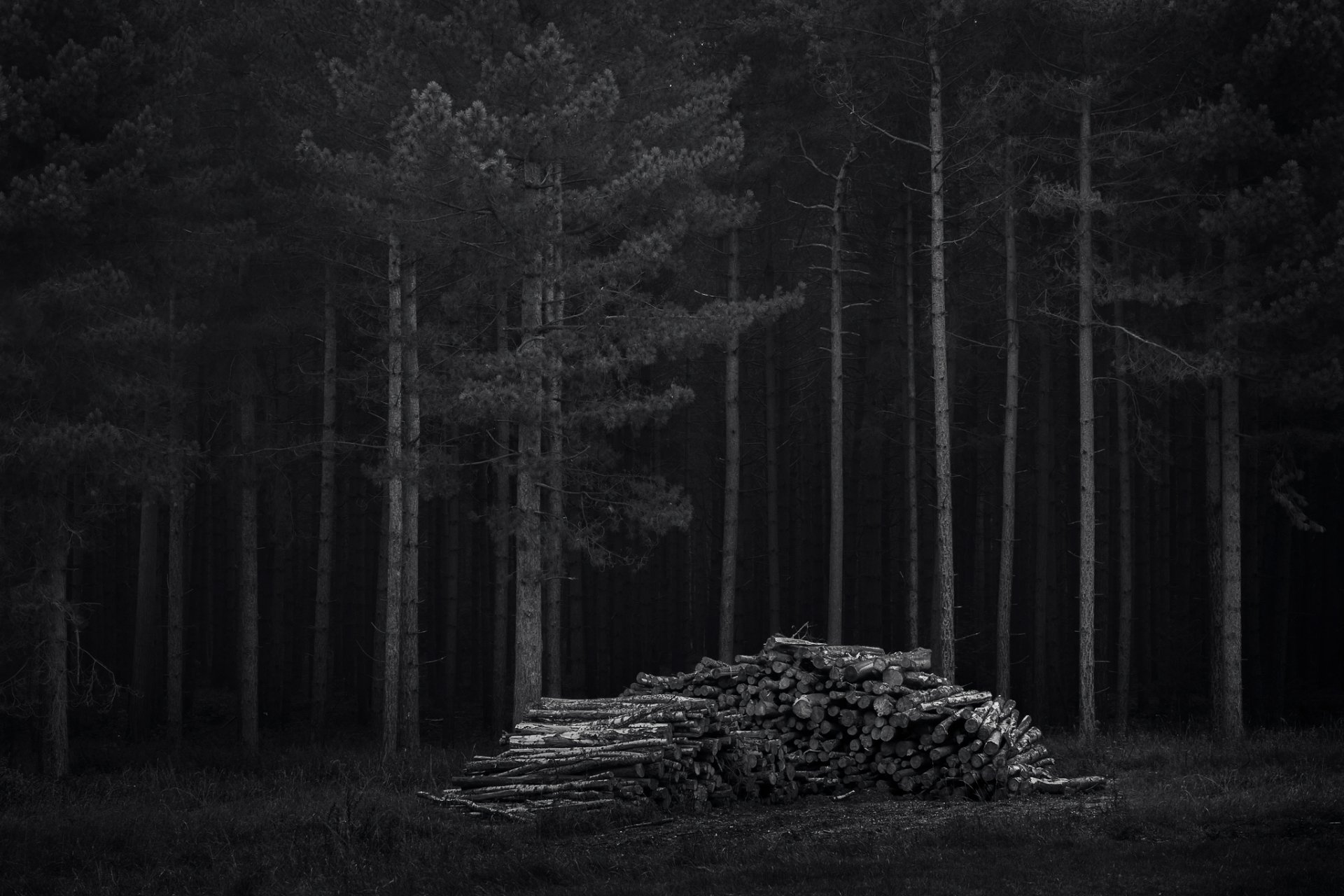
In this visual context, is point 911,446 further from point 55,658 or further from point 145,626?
point 145,626

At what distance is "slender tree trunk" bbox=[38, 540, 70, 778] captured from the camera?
18.0m

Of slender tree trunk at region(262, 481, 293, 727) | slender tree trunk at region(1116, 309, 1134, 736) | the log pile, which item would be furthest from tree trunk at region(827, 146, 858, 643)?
slender tree trunk at region(262, 481, 293, 727)

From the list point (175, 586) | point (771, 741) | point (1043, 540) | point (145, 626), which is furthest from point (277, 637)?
point (771, 741)

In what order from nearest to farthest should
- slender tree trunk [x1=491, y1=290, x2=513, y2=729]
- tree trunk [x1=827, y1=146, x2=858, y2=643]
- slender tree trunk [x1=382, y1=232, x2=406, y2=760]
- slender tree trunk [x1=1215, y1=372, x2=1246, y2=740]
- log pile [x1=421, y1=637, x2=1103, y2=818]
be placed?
1. log pile [x1=421, y1=637, x2=1103, y2=818]
2. slender tree trunk [x1=1215, y1=372, x2=1246, y2=740]
3. slender tree trunk [x1=382, y1=232, x2=406, y2=760]
4. slender tree trunk [x1=491, y1=290, x2=513, y2=729]
5. tree trunk [x1=827, y1=146, x2=858, y2=643]

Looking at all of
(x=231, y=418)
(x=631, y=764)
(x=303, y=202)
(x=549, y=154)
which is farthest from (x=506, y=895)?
(x=231, y=418)

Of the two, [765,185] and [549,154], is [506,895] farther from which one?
[765,185]

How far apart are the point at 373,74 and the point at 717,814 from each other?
11119 mm

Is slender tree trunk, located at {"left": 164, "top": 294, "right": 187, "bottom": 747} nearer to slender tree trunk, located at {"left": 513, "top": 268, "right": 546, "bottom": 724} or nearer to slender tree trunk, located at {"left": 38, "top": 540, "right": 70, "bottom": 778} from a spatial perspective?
slender tree trunk, located at {"left": 38, "top": 540, "right": 70, "bottom": 778}

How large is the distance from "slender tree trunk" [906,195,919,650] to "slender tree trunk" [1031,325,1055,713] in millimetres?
2276

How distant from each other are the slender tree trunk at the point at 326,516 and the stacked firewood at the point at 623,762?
1006cm

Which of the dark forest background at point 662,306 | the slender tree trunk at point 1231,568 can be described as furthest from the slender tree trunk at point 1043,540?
the slender tree trunk at point 1231,568

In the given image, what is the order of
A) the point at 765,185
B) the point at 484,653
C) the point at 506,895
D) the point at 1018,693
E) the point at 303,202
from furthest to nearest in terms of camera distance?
the point at 484,653
the point at 1018,693
the point at 765,185
the point at 303,202
the point at 506,895

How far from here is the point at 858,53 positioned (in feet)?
71.7

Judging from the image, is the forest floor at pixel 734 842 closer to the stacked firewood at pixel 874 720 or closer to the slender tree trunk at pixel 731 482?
the stacked firewood at pixel 874 720
